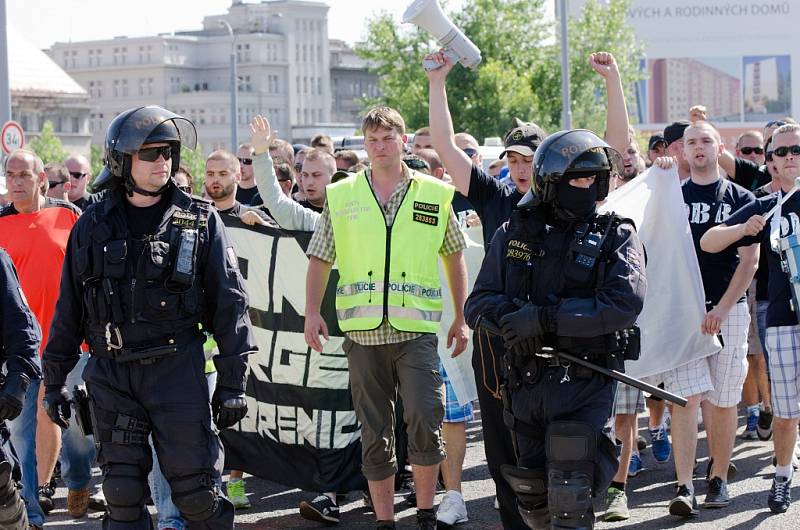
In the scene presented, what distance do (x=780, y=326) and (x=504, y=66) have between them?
52.1 meters

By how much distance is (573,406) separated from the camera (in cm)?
572

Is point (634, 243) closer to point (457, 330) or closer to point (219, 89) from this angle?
point (457, 330)

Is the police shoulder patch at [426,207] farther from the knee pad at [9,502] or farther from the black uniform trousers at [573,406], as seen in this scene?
the knee pad at [9,502]

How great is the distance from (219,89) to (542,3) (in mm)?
110186

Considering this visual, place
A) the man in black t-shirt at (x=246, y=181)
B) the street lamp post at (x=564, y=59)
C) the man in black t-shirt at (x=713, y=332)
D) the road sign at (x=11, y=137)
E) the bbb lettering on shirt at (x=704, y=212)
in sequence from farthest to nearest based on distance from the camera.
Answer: the street lamp post at (x=564, y=59), the road sign at (x=11, y=137), the man in black t-shirt at (x=246, y=181), the bbb lettering on shirt at (x=704, y=212), the man in black t-shirt at (x=713, y=332)

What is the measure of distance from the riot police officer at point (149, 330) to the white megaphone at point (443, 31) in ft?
6.20

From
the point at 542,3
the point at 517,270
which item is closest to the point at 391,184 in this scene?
the point at 517,270

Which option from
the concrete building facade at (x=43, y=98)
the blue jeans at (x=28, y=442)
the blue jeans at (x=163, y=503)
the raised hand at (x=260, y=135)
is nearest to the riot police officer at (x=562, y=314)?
the blue jeans at (x=163, y=503)

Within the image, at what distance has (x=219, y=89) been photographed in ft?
553

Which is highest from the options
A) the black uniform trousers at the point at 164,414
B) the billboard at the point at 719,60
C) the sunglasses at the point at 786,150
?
the billboard at the point at 719,60

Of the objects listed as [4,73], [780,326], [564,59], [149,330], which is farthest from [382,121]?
[564,59]

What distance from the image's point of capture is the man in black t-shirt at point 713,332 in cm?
775

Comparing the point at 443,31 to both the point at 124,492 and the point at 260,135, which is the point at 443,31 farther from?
the point at 124,492

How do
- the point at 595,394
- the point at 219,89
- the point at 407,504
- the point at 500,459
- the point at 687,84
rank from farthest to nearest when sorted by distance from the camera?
the point at 219,89
the point at 687,84
the point at 407,504
the point at 500,459
the point at 595,394
